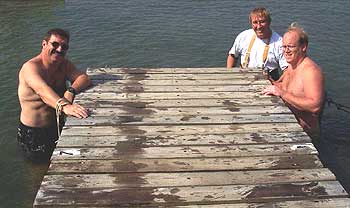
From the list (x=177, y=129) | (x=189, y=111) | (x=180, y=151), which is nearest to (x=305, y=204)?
(x=180, y=151)

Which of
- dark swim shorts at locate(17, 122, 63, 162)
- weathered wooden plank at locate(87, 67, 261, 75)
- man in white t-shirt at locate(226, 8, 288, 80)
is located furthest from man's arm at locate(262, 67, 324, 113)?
dark swim shorts at locate(17, 122, 63, 162)

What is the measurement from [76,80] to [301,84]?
11.4 feet

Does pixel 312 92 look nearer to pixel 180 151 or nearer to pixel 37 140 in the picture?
pixel 180 151

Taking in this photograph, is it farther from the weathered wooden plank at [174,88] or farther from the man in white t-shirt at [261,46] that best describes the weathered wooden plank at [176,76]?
the man in white t-shirt at [261,46]

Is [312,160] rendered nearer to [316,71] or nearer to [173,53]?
[316,71]

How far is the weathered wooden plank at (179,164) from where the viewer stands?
537 cm

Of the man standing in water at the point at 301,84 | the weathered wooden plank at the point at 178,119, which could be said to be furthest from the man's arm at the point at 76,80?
the man standing in water at the point at 301,84

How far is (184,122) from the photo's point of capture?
21.4ft

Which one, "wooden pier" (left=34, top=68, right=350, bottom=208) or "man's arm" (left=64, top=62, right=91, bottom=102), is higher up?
"man's arm" (left=64, top=62, right=91, bottom=102)

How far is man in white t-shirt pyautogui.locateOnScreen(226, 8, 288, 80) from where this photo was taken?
8328mm

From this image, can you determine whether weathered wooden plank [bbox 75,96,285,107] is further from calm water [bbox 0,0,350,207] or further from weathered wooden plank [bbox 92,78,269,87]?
calm water [bbox 0,0,350,207]

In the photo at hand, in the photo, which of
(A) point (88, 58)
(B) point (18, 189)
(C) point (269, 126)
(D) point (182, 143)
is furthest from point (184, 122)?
(A) point (88, 58)

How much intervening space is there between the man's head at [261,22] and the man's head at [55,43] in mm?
3266

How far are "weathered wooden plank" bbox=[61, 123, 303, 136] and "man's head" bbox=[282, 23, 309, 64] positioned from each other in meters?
1.16
